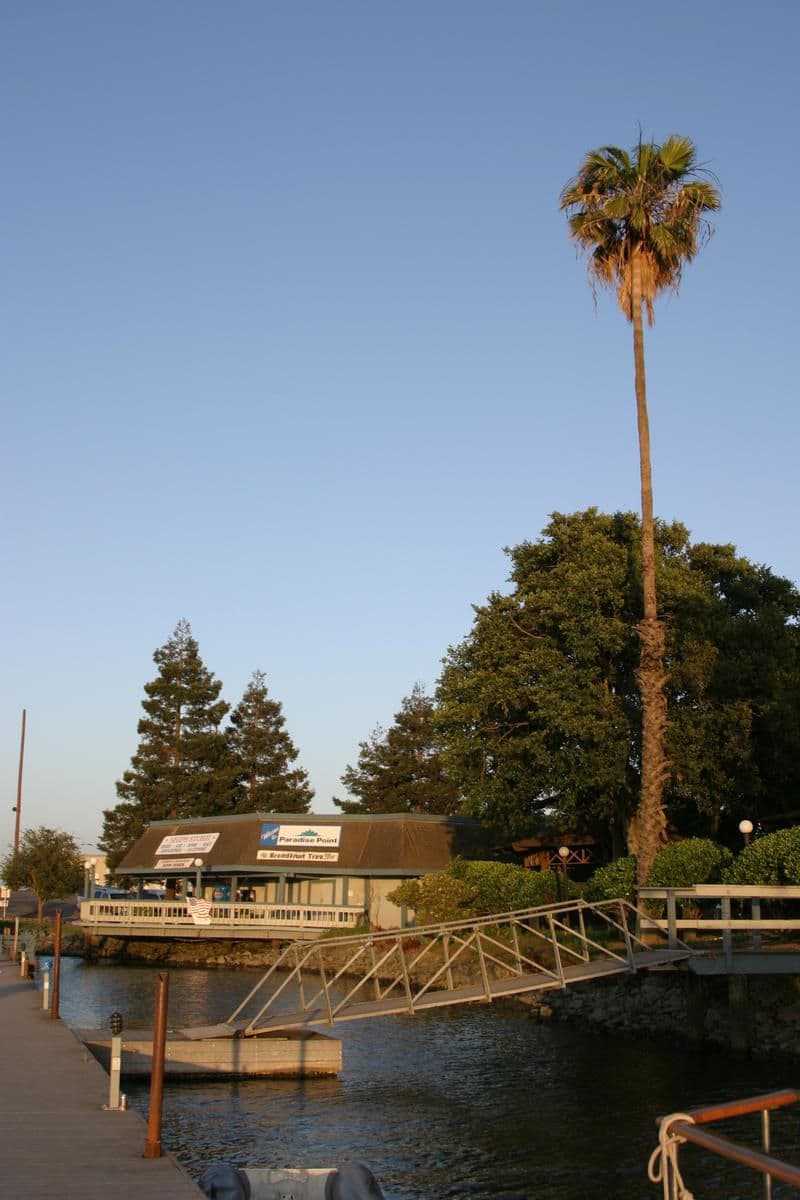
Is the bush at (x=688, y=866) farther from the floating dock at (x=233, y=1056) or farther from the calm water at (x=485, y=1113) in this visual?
the floating dock at (x=233, y=1056)

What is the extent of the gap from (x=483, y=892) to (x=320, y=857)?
11.4 metres

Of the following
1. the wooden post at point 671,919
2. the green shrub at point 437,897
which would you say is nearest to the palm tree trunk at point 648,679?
the wooden post at point 671,919

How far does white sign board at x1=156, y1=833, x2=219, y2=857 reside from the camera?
53.5 metres

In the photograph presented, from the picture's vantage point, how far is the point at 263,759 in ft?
280

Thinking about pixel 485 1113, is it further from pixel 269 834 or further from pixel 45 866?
pixel 45 866

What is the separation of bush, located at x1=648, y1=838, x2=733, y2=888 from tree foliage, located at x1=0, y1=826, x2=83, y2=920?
43.7m

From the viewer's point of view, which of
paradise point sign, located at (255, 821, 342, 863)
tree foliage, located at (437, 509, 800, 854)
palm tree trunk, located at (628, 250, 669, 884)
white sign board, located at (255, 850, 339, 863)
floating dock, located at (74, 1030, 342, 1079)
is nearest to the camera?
floating dock, located at (74, 1030, 342, 1079)

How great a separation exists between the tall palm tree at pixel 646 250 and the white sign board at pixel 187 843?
25.9 m

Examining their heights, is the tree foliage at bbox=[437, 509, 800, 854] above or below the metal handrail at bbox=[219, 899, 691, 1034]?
above

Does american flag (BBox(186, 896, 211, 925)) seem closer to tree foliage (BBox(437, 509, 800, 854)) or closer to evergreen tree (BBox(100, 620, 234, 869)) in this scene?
tree foliage (BBox(437, 509, 800, 854))

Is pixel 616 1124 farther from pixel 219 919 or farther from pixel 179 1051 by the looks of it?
pixel 219 919

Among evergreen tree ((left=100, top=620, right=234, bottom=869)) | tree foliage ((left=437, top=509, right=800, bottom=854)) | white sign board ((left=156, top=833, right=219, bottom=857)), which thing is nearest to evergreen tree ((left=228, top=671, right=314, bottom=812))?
evergreen tree ((left=100, top=620, right=234, bottom=869))

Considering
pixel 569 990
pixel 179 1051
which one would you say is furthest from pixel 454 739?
pixel 179 1051

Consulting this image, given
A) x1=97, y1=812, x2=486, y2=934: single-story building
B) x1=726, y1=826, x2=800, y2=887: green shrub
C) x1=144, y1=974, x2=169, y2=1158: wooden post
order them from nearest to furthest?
x1=144, y1=974, x2=169, y2=1158: wooden post < x1=726, y1=826, x2=800, y2=887: green shrub < x1=97, y1=812, x2=486, y2=934: single-story building
